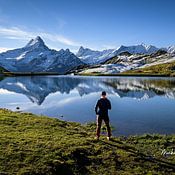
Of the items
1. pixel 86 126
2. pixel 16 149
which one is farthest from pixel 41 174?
pixel 86 126

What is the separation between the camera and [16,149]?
20.8 metres

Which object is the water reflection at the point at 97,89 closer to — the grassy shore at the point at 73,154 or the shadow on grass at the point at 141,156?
the grassy shore at the point at 73,154

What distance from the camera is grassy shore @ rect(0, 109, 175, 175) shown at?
18844 mm

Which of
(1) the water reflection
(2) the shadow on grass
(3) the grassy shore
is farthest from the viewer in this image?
(1) the water reflection

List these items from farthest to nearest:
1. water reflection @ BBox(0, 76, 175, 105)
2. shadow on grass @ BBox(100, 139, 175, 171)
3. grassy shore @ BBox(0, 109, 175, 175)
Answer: water reflection @ BBox(0, 76, 175, 105)
shadow on grass @ BBox(100, 139, 175, 171)
grassy shore @ BBox(0, 109, 175, 175)

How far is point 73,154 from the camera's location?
21.2 metres

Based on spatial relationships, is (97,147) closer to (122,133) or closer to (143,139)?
(143,139)

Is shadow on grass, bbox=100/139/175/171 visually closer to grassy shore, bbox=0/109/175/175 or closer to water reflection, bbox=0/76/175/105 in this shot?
grassy shore, bbox=0/109/175/175

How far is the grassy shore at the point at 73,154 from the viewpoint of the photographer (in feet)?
61.8

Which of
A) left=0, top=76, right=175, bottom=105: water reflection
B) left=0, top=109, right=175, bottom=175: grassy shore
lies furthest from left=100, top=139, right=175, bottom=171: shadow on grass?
left=0, top=76, right=175, bottom=105: water reflection

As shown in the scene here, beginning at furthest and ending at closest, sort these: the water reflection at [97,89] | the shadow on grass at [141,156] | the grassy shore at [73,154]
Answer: the water reflection at [97,89] < the shadow on grass at [141,156] < the grassy shore at [73,154]

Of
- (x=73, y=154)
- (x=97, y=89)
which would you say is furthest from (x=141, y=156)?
(x=97, y=89)

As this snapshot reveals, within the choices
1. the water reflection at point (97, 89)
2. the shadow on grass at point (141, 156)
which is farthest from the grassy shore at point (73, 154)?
the water reflection at point (97, 89)

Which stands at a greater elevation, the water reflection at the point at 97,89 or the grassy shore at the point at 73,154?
the water reflection at the point at 97,89
